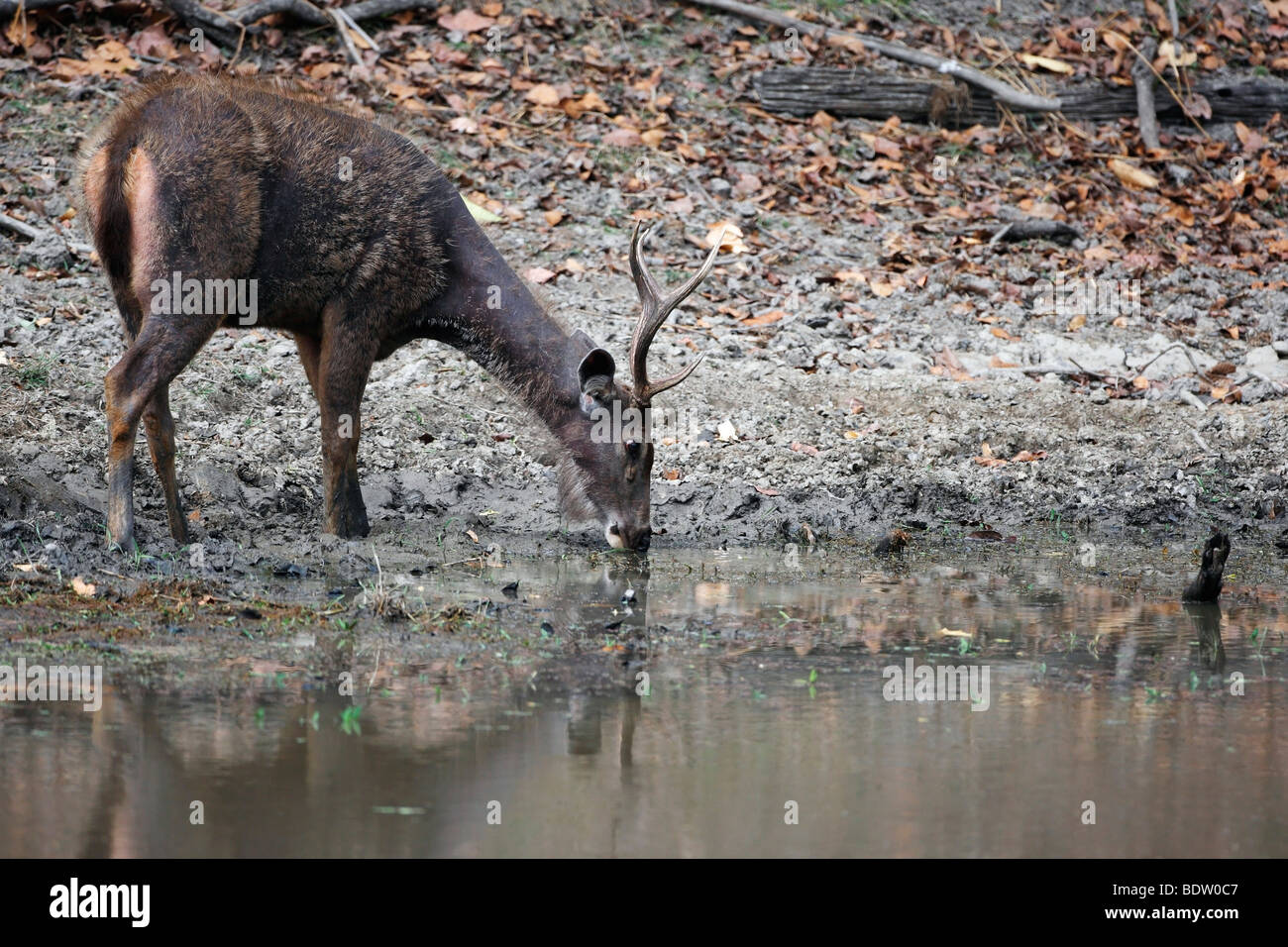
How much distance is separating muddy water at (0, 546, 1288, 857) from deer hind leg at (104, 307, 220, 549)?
1091mm

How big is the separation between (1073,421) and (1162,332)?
190cm

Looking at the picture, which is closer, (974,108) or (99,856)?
(99,856)

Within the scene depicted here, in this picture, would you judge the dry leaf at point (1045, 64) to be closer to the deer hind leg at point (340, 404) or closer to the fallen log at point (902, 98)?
the fallen log at point (902, 98)

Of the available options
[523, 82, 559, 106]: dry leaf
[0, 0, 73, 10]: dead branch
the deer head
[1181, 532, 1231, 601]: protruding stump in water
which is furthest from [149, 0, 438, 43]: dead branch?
[1181, 532, 1231, 601]: protruding stump in water

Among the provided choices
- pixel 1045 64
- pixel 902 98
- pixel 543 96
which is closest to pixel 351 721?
pixel 543 96

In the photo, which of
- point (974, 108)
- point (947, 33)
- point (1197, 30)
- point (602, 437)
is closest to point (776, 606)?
point (602, 437)

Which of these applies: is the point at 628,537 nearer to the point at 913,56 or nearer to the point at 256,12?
the point at 256,12

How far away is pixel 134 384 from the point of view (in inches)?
298

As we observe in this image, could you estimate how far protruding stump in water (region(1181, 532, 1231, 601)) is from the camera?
7.22m

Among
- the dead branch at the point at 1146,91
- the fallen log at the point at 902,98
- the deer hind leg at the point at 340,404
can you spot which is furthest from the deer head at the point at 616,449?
the dead branch at the point at 1146,91

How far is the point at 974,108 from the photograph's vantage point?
49.0 feet

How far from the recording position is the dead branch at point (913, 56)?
587 inches

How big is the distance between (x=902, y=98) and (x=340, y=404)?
8.28 meters
